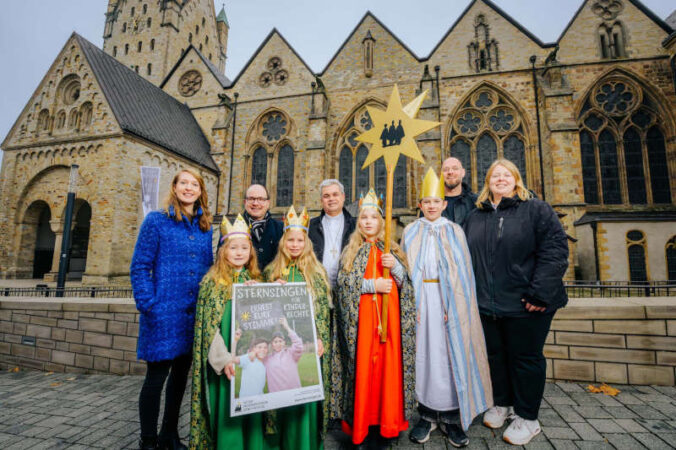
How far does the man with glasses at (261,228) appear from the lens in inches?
128

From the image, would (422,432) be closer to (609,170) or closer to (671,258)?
(671,258)

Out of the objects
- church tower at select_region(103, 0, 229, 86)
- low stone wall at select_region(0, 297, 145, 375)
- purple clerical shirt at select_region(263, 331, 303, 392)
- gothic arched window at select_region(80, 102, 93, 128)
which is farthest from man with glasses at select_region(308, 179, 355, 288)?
church tower at select_region(103, 0, 229, 86)

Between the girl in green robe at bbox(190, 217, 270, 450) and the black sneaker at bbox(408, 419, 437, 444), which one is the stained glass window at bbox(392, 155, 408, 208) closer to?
the black sneaker at bbox(408, 419, 437, 444)

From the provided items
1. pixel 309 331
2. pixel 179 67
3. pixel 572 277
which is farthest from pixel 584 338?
pixel 179 67

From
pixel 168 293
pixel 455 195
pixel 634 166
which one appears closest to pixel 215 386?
pixel 168 293

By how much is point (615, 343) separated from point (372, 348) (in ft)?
10.2

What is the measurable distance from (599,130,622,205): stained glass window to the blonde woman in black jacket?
13.8m

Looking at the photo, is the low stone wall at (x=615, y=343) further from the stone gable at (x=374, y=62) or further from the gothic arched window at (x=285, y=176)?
the stone gable at (x=374, y=62)

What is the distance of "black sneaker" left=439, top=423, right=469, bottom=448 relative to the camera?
234 cm

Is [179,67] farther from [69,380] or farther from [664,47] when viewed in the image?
[664,47]

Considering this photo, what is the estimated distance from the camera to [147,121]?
13.6m

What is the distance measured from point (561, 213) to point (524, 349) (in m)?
11.6

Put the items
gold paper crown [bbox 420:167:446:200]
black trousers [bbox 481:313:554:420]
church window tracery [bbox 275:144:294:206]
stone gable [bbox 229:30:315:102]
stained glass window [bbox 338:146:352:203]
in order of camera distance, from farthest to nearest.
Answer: stone gable [bbox 229:30:315:102], church window tracery [bbox 275:144:294:206], stained glass window [bbox 338:146:352:203], gold paper crown [bbox 420:167:446:200], black trousers [bbox 481:313:554:420]

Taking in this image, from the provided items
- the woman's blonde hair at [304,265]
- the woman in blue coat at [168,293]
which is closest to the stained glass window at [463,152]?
the woman's blonde hair at [304,265]
